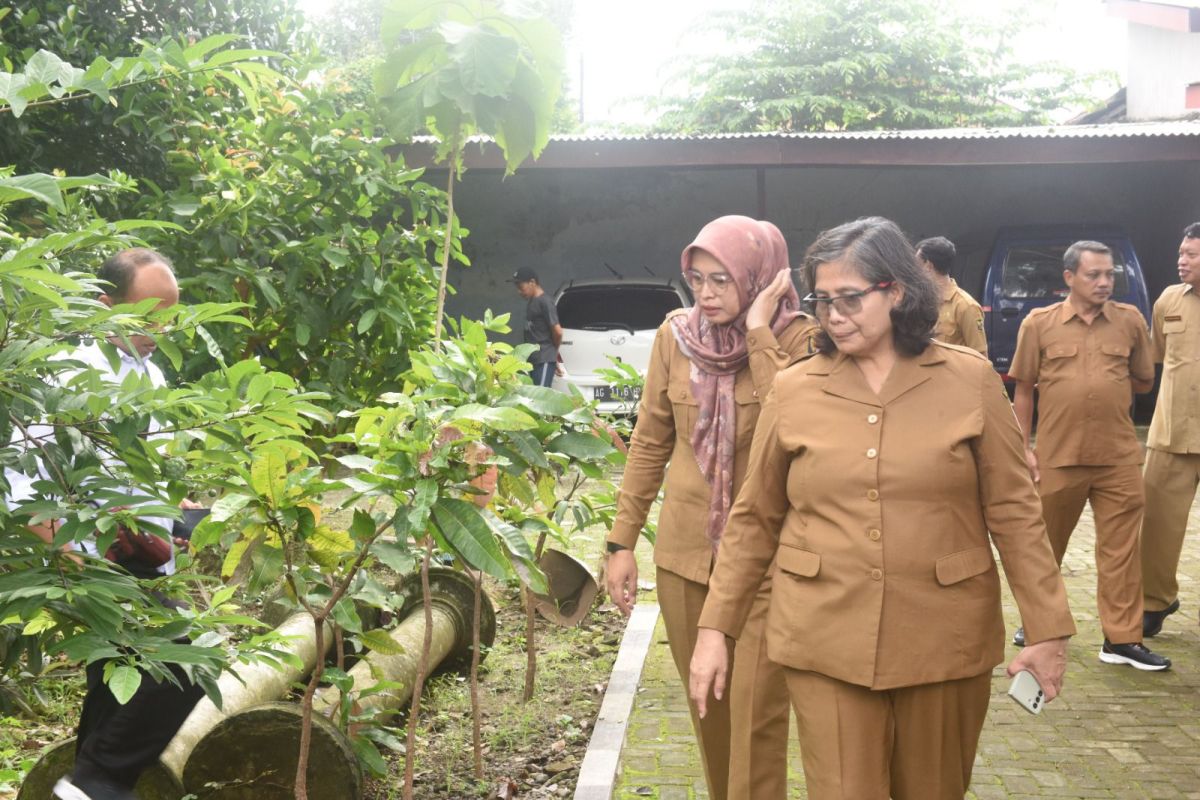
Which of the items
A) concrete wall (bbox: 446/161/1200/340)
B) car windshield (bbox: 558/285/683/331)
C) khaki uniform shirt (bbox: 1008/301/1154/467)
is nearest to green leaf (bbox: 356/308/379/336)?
khaki uniform shirt (bbox: 1008/301/1154/467)

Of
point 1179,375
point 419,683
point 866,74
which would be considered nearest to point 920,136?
point 1179,375

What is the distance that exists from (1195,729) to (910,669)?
122 inches

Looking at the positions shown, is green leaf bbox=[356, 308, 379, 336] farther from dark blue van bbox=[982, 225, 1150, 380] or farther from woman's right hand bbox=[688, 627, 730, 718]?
dark blue van bbox=[982, 225, 1150, 380]

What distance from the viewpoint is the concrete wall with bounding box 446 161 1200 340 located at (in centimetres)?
1880

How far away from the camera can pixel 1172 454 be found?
698 centimetres

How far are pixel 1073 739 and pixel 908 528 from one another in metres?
2.86

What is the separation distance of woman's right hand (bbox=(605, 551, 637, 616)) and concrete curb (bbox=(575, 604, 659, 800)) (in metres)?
0.83

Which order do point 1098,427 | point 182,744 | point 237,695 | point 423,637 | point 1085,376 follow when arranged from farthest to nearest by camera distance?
point 1085,376, point 1098,427, point 423,637, point 237,695, point 182,744

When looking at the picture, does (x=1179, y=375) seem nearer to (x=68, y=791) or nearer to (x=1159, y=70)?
(x=68, y=791)

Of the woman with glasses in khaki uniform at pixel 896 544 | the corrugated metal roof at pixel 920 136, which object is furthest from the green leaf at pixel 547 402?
the corrugated metal roof at pixel 920 136

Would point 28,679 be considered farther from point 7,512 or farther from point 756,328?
point 756,328

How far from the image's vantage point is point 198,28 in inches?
302

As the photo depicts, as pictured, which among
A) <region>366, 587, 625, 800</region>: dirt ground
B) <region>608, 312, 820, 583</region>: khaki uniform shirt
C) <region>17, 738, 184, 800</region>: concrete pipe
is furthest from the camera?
<region>366, 587, 625, 800</region>: dirt ground

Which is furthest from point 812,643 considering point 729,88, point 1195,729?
point 729,88
